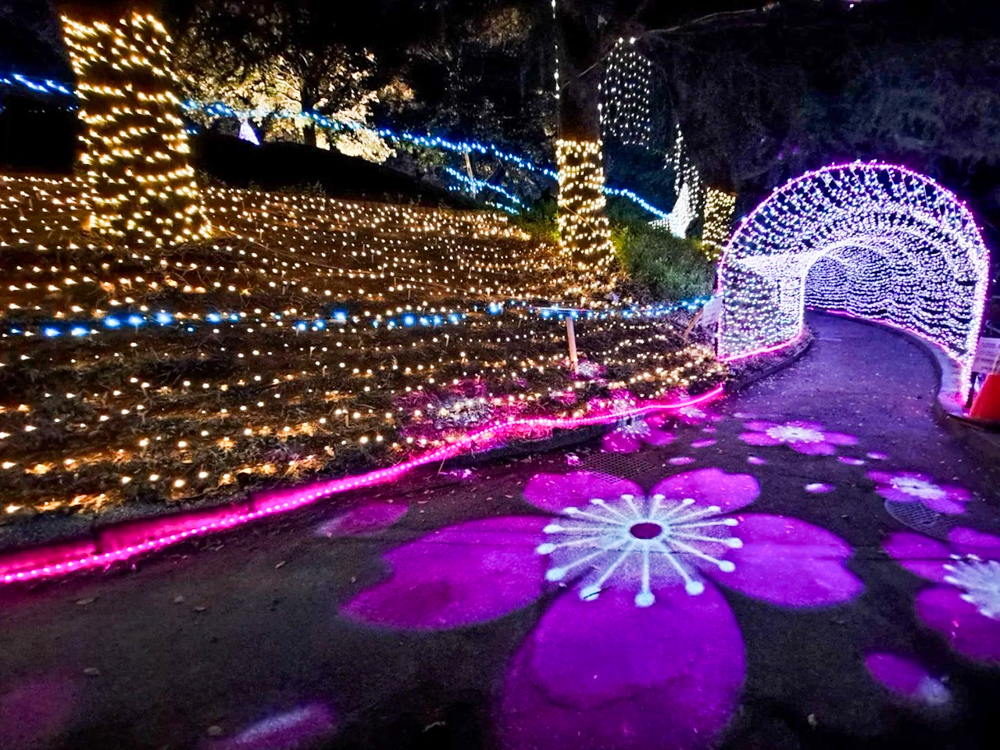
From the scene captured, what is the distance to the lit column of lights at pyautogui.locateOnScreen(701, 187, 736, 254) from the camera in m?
15.5

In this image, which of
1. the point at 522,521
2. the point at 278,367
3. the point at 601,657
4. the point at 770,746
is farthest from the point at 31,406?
the point at 770,746

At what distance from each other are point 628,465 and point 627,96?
46.6 ft

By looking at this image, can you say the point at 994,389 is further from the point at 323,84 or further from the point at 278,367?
the point at 323,84

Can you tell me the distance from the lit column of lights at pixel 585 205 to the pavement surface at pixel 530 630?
6.31 meters

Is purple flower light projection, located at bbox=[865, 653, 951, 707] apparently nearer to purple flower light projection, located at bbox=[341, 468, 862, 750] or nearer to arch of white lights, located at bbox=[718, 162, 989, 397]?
purple flower light projection, located at bbox=[341, 468, 862, 750]

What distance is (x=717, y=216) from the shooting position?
15.6 meters

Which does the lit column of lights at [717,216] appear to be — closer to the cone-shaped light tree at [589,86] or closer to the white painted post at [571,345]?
the cone-shaped light tree at [589,86]

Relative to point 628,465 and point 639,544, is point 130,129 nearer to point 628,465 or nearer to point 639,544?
point 628,465

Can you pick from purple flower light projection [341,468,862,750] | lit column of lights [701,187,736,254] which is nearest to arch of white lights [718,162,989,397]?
lit column of lights [701,187,736,254]

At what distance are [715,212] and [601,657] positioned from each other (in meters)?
15.4

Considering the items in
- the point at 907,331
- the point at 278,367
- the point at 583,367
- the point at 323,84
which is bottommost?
the point at 907,331

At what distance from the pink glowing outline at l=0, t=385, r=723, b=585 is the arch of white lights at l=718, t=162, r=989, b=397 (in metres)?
5.66

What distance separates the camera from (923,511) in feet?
14.9

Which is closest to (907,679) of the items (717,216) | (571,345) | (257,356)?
(571,345)
